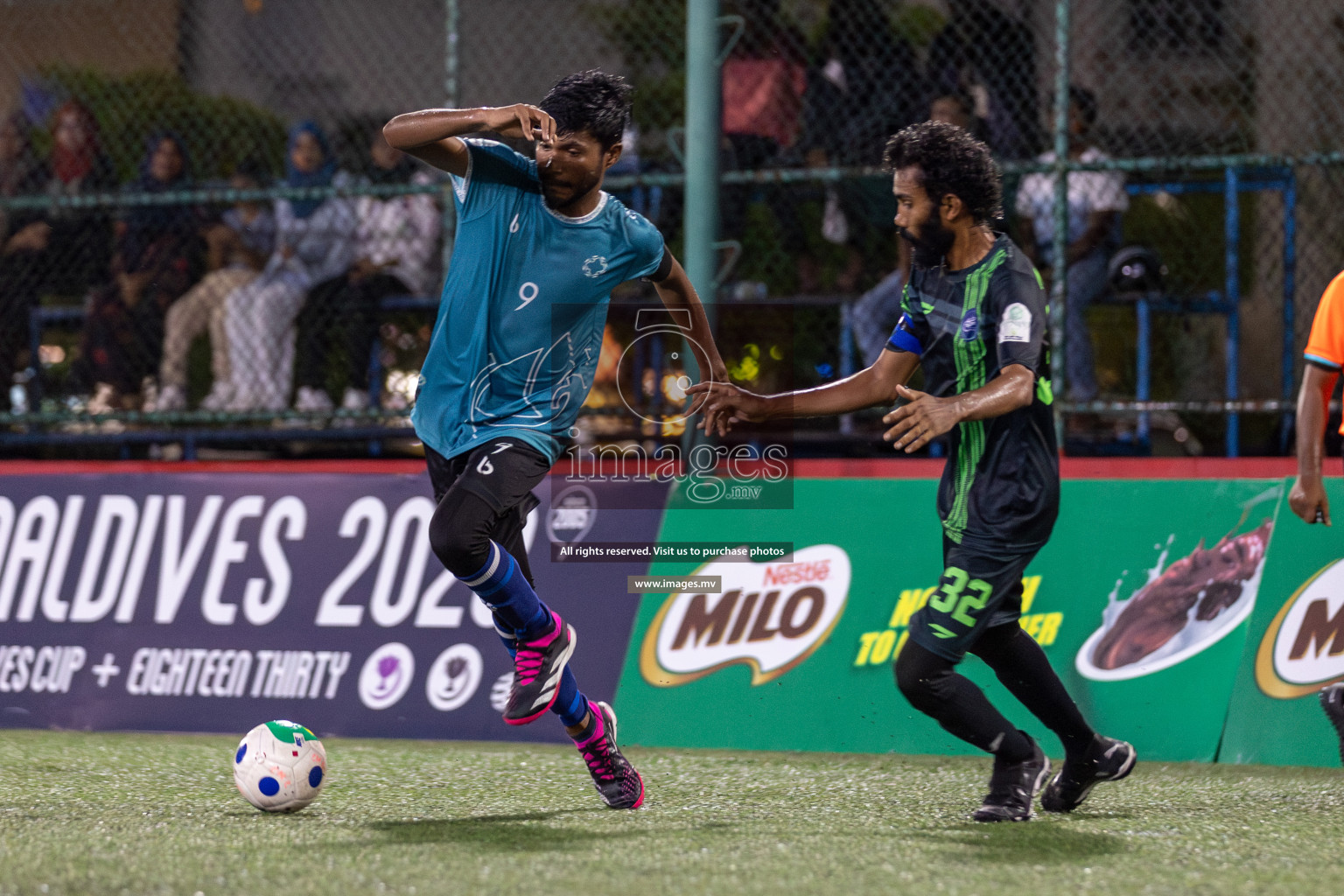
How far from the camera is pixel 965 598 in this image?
13.6 feet

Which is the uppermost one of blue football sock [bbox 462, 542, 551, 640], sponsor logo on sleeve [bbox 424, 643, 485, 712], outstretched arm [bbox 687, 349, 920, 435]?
outstretched arm [bbox 687, 349, 920, 435]

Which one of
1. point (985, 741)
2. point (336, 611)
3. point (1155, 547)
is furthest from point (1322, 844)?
point (336, 611)

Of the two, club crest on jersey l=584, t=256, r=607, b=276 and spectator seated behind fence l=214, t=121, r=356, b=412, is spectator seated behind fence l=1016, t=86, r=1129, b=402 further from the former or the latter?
spectator seated behind fence l=214, t=121, r=356, b=412

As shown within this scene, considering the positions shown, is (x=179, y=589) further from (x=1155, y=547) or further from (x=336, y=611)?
(x=1155, y=547)

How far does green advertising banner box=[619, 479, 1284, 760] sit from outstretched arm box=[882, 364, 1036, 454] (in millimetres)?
2003

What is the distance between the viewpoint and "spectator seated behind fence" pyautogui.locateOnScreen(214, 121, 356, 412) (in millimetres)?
7906

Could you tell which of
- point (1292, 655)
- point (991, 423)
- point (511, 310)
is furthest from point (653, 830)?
point (1292, 655)

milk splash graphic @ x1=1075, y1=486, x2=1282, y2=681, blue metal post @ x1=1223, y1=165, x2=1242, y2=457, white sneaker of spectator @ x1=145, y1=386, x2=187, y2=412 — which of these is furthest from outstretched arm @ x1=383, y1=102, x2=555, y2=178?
white sneaker of spectator @ x1=145, y1=386, x2=187, y2=412

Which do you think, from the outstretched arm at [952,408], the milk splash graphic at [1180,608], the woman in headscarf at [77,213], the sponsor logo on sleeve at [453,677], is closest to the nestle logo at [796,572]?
the milk splash graphic at [1180,608]

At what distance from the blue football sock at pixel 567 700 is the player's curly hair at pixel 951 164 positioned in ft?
5.82

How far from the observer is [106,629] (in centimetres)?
636

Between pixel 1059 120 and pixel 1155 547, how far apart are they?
198 cm

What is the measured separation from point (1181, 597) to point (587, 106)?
2.97 metres

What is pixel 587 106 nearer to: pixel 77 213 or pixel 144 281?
pixel 144 281
